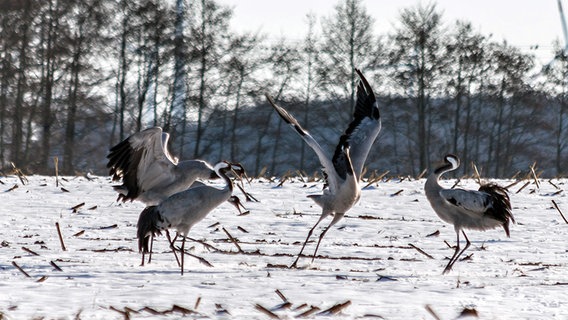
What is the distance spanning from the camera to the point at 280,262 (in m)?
8.50

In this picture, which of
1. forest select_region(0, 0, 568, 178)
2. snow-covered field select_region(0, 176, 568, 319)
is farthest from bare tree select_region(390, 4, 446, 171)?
snow-covered field select_region(0, 176, 568, 319)

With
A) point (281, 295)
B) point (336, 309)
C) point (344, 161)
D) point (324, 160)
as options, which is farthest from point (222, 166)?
point (336, 309)

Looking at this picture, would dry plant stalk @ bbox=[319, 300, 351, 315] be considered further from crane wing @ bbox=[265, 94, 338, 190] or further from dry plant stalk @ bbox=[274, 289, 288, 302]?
crane wing @ bbox=[265, 94, 338, 190]

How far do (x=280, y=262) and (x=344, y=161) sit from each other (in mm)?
1547

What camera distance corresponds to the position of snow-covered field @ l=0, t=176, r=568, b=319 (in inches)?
225

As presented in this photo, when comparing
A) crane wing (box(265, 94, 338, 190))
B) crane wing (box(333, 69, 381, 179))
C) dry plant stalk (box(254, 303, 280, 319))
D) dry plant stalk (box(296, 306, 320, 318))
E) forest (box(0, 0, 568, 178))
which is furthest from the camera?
forest (box(0, 0, 568, 178))

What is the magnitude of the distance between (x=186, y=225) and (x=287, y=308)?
303cm

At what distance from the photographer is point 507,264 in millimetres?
8531

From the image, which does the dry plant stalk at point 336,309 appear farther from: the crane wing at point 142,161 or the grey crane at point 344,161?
the crane wing at point 142,161

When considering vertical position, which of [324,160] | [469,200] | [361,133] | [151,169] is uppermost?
[361,133]

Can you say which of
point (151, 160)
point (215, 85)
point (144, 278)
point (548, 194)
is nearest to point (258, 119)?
point (215, 85)

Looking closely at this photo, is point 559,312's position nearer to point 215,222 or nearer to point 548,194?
point 215,222

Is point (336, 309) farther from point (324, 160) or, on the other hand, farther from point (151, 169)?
point (151, 169)

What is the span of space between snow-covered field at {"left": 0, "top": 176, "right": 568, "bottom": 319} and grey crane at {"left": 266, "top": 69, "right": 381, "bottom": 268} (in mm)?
461
